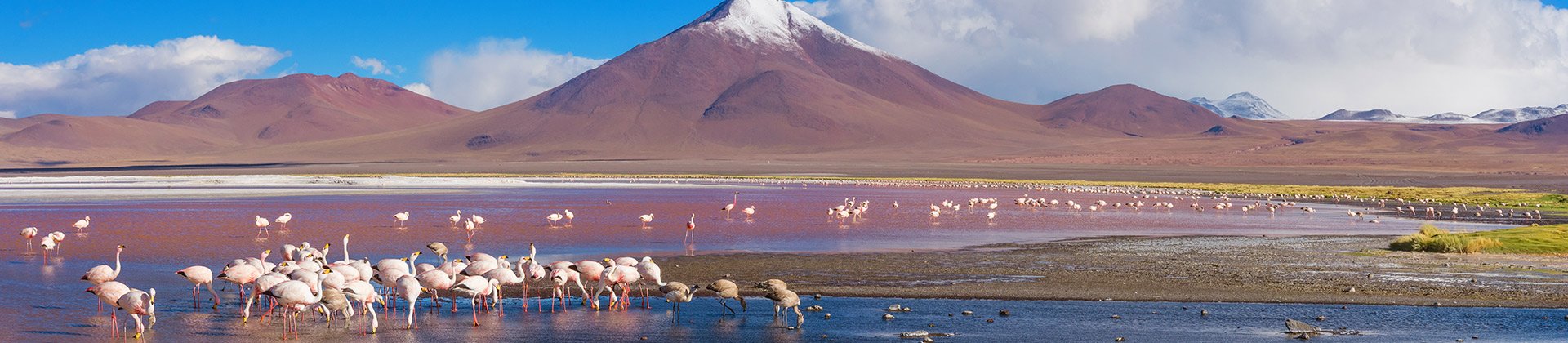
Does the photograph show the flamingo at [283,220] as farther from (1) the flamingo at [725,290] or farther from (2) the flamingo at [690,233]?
(1) the flamingo at [725,290]

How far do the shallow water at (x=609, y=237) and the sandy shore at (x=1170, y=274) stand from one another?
96 centimetres

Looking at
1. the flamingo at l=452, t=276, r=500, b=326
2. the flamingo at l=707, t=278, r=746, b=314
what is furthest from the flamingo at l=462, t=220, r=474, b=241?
the flamingo at l=707, t=278, r=746, b=314

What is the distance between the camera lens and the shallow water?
12664 mm

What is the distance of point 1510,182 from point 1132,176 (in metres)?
23.8

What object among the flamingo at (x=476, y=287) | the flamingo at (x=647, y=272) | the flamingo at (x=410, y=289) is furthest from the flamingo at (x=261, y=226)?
the flamingo at (x=410, y=289)

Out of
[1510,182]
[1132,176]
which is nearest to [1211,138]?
[1132,176]

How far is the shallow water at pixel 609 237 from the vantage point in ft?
41.5

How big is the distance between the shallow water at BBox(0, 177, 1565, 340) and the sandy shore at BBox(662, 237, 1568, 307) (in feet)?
3.14

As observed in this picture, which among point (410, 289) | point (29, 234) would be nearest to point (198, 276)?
point (410, 289)

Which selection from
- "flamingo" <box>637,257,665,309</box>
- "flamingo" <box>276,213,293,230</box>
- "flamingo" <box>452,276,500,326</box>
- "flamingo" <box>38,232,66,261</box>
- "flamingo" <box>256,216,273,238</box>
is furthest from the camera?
"flamingo" <box>276,213,293,230</box>

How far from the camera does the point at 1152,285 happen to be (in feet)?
53.7

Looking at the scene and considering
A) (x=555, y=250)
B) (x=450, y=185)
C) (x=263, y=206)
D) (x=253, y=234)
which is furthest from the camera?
(x=450, y=185)

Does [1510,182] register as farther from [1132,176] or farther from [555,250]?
[555,250]

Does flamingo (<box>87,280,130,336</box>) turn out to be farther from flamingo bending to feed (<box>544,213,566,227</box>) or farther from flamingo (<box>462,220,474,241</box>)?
flamingo bending to feed (<box>544,213,566,227</box>)
